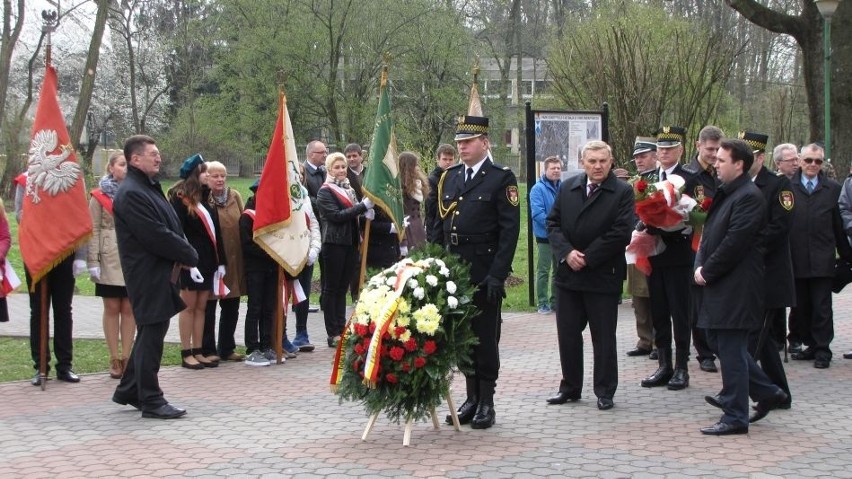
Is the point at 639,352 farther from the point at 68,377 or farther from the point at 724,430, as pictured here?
the point at 68,377

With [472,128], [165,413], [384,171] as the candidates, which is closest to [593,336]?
[472,128]

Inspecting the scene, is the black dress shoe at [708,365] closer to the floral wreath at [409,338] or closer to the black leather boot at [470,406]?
the black leather boot at [470,406]

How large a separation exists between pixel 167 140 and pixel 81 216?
38.2 meters

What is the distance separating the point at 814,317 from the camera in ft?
32.1

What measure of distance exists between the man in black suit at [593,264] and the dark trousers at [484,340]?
86 centimetres

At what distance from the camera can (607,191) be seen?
7.84 metres

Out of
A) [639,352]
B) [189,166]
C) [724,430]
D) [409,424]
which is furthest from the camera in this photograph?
[639,352]

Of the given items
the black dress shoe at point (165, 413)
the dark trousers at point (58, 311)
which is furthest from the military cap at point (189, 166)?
the black dress shoe at point (165, 413)

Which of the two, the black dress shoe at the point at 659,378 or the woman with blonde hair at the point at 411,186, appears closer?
the black dress shoe at the point at 659,378

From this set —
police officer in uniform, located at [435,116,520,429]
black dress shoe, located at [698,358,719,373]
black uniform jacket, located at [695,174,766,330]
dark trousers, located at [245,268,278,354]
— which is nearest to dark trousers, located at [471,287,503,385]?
police officer in uniform, located at [435,116,520,429]

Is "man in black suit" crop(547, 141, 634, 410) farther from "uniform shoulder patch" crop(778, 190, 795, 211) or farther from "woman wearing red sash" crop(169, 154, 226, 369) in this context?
"woman wearing red sash" crop(169, 154, 226, 369)

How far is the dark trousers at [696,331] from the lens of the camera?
852 centimetres

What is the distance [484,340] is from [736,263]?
1.87 m

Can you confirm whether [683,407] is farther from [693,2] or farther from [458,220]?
[693,2]
